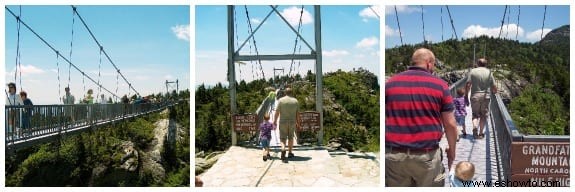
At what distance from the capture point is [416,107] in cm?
339

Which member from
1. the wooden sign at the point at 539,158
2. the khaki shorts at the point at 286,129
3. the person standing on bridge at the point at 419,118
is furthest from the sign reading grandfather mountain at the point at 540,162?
the khaki shorts at the point at 286,129

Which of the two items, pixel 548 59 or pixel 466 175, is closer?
pixel 466 175

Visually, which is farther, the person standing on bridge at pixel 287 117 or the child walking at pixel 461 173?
the person standing on bridge at pixel 287 117

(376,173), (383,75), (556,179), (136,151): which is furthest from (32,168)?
(556,179)

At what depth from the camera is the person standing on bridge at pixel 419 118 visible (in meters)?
3.37

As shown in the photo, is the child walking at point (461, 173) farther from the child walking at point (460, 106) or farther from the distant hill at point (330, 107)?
the distant hill at point (330, 107)

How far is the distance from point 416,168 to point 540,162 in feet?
4.57

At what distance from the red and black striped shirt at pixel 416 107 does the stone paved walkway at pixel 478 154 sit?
1174 millimetres

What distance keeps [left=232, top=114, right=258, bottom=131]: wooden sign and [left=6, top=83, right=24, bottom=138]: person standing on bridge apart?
2.50m

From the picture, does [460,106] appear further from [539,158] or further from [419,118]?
[419,118]

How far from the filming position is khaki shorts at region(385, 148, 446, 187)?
351 centimetres

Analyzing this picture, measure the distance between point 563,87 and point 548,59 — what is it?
110 cm
